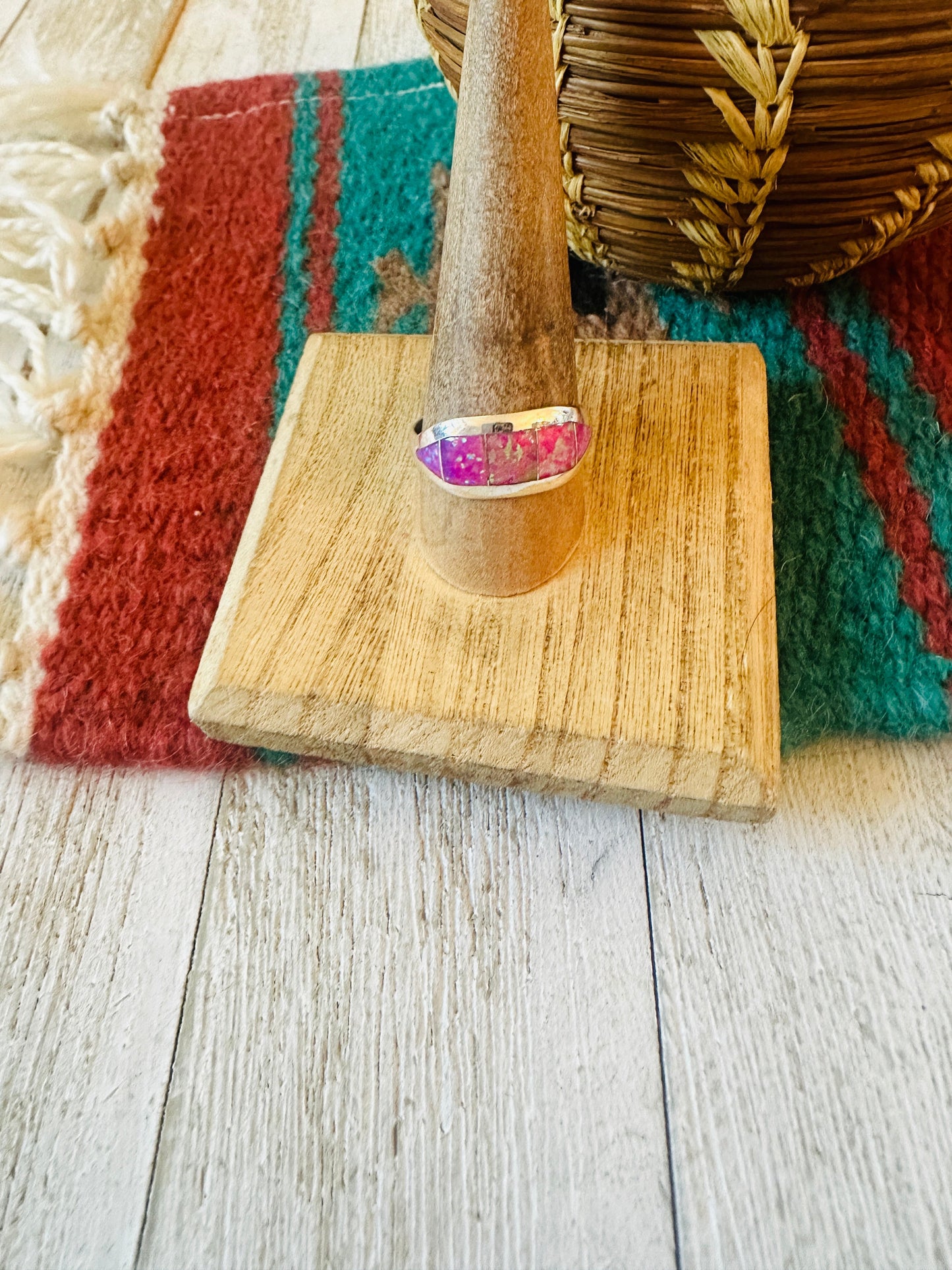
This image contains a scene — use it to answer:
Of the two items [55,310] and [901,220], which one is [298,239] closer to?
[55,310]

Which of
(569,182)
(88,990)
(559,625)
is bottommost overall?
(88,990)

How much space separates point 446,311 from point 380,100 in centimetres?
40

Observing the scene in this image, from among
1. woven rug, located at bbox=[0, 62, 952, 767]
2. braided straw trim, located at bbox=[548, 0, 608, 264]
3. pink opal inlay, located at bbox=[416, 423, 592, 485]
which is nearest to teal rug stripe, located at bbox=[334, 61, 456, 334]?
woven rug, located at bbox=[0, 62, 952, 767]

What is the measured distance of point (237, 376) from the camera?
500 millimetres

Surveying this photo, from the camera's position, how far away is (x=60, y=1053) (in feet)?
1.08

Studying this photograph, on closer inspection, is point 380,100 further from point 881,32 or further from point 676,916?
point 676,916

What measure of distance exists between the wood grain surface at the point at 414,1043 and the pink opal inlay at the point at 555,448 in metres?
0.13

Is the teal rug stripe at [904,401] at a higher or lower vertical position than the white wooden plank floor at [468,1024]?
higher

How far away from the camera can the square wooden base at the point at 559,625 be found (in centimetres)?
32

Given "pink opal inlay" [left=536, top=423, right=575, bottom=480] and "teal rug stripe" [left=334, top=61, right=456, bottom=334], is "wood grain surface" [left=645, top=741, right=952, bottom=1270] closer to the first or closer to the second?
"pink opal inlay" [left=536, top=423, right=575, bottom=480]

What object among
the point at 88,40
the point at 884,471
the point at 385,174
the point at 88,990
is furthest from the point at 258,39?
the point at 88,990

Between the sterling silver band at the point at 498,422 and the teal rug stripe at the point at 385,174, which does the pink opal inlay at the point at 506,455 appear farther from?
the teal rug stripe at the point at 385,174

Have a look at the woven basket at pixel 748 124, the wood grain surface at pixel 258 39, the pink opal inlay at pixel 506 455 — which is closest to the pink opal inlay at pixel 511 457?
the pink opal inlay at pixel 506 455

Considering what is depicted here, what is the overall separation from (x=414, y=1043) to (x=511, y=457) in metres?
0.19
